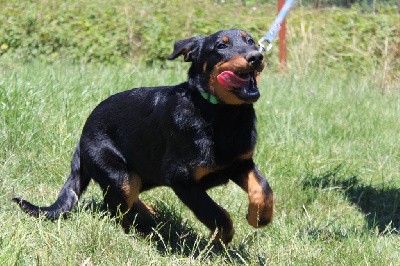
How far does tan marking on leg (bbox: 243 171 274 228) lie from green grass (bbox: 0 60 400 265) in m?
0.20

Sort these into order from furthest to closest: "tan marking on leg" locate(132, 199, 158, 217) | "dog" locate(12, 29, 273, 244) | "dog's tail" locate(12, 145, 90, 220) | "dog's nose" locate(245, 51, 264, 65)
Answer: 1. "tan marking on leg" locate(132, 199, 158, 217)
2. "dog's tail" locate(12, 145, 90, 220)
3. "dog" locate(12, 29, 273, 244)
4. "dog's nose" locate(245, 51, 264, 65)

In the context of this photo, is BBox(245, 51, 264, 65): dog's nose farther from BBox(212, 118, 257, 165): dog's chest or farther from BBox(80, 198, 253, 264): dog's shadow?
BBox(80, 198, 253, 264): dog's shadow

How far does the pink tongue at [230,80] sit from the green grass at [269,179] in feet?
2.77

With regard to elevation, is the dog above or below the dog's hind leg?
above

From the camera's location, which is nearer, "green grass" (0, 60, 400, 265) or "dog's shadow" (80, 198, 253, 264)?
"green grass" (0, 60, 400, 265)

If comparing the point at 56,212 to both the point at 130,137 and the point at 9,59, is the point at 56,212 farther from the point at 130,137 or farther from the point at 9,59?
the point at 9,59

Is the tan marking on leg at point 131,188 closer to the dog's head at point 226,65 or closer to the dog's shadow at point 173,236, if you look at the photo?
the dog's shadow at point 173,236

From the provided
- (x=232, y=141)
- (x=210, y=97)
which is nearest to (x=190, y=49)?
(x=210, y=97)

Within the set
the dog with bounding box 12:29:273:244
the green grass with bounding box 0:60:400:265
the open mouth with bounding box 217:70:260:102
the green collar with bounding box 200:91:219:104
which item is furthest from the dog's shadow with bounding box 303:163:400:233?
the open mouth with bounding box 217:70:260:102

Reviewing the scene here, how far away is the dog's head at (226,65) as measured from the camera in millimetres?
3748

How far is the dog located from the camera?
390 cm

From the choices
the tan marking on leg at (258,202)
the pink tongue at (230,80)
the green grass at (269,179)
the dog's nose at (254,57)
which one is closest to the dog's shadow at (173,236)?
the green grass at (269,179)

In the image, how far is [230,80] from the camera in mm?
3791

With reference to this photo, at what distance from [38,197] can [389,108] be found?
3876 mm
